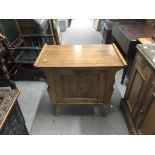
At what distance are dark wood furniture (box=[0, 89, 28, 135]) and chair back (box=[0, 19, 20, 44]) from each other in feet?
4.29

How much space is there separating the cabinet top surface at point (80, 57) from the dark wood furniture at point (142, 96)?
0.58ft

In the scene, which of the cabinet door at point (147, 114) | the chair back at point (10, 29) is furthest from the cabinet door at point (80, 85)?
the chair back at point (10, 29)

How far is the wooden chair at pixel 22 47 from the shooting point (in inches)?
85.8

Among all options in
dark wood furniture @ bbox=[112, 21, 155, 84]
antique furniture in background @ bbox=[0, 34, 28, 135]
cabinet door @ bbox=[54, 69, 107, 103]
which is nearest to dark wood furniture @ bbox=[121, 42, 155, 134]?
cabinet door @ bbox=[54, 69, 107, 103]

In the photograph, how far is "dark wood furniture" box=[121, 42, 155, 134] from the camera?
1.18 meters

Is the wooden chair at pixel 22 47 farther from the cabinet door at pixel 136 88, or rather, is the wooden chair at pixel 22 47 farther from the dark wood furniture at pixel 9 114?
the cabinet door at pixel 136 88

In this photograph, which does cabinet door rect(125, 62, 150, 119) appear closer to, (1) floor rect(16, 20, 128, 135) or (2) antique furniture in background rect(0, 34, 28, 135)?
(1) floor rect(16, 20, 128, 135)

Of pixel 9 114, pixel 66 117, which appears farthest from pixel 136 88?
pixel 9 114

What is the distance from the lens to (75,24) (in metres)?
5.84

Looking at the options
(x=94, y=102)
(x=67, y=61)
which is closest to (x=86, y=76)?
(x=67, y=61)
